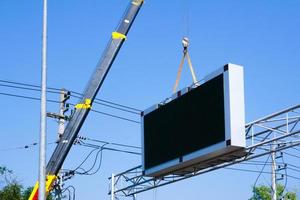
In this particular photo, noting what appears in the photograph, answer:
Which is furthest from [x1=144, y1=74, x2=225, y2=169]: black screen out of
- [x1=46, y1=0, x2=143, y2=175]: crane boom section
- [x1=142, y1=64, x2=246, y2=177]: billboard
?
[x1=46, y1=0, x2=143, y2=175]: crane boom section

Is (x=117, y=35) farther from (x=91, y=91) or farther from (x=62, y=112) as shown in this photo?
(x=62, y=112)

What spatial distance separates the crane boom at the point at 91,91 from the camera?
19750 mm

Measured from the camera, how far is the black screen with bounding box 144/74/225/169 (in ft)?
57.6

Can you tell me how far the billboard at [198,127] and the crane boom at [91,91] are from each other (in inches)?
89.7

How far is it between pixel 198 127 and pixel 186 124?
0.82 meters

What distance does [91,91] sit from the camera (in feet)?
68.2

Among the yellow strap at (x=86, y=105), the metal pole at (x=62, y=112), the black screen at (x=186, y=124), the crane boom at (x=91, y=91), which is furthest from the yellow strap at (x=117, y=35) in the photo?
the metal pole at (x=62, y=112)

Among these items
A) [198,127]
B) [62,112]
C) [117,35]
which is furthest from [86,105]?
[62,112]

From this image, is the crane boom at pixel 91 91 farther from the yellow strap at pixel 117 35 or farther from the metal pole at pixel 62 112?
the metal pole at pixel 62 112

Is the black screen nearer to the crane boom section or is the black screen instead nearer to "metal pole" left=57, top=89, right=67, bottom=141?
the crane boom section

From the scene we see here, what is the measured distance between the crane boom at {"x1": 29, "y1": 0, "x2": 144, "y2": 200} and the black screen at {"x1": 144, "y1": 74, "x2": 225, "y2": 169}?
2.33 metres

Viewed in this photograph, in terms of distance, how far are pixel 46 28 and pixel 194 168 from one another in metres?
7.55

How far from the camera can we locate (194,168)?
19.7m

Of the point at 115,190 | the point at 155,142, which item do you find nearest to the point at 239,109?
the point at 155,142
